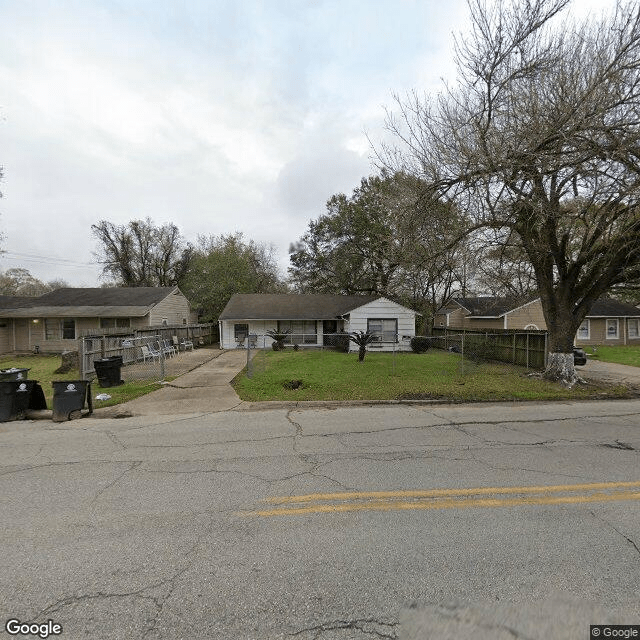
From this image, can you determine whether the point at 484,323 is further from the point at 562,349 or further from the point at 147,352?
the point at 147,352

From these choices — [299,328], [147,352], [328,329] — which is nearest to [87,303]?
[147,352]

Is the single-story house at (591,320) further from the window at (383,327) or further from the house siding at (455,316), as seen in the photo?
the window at (383,327)

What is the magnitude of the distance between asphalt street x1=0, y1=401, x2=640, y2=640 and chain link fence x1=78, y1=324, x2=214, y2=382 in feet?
20.4

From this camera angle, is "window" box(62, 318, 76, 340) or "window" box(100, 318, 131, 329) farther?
"window" box(100, 318, 131, 329)

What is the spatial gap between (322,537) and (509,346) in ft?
52.5

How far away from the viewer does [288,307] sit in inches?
1027

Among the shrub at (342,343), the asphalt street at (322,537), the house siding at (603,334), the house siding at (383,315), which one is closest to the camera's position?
the asphalt street at (322,537)

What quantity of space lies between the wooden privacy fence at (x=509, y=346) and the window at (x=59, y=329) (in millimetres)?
22004

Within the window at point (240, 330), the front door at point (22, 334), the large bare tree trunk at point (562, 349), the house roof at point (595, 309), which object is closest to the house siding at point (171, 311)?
the window at point (240, 330)

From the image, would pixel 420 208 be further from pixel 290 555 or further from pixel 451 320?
pixel 451 320

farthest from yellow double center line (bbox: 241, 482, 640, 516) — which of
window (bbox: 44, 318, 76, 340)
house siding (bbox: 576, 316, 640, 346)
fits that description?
house siding (bbox: 576, 316, 640, 346)

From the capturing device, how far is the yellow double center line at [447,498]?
356 centimetres

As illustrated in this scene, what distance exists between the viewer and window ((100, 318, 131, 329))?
23.2 m

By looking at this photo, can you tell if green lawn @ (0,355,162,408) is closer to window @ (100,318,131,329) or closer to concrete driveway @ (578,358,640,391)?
window @ (100,318,131,329)
